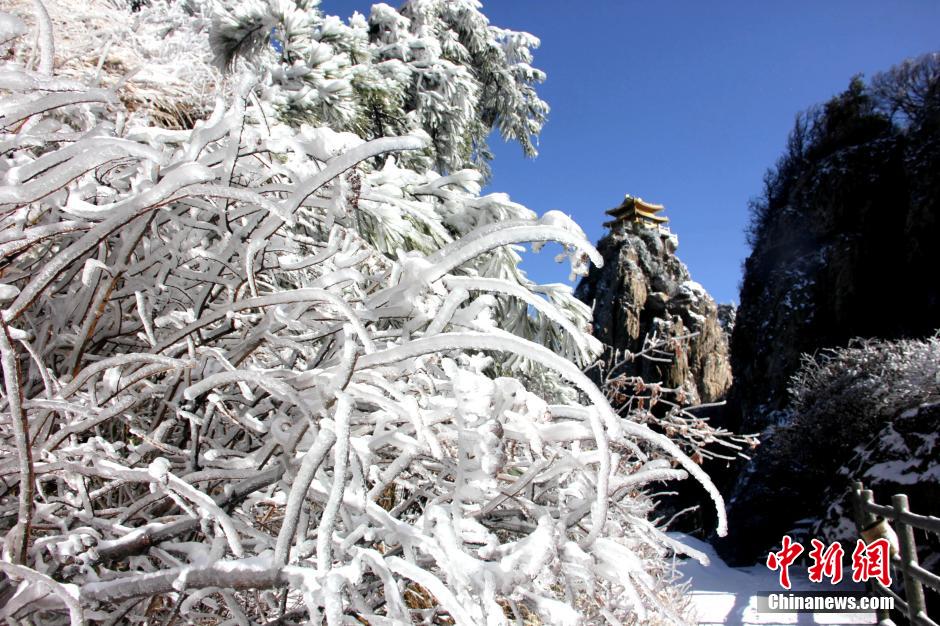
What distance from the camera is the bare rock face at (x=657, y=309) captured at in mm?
24469

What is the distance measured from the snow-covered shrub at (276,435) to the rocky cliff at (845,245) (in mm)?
14728

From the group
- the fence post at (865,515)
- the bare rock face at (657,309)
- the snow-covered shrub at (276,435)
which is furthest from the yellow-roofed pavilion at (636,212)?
the snow-covered shrub at (276,435)

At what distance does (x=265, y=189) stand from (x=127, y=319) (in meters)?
0.39

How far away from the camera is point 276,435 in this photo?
73 cm

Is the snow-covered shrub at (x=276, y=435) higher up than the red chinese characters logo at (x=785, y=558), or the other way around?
the red chinese characters logo at (x=785, y=558)

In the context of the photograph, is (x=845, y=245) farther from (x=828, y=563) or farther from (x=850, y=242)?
(x=828, y=563)

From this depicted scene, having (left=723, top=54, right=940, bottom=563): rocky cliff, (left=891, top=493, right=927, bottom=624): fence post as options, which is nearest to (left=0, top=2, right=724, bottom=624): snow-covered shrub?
(left=891, top=493, right=927, bottom=624): fence post

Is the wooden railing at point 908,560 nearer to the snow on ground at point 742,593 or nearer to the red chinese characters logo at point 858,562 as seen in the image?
→ the red chinese characters logo at point 858,562

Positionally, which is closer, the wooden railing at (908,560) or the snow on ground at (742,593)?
the wooden railing at (908,560)

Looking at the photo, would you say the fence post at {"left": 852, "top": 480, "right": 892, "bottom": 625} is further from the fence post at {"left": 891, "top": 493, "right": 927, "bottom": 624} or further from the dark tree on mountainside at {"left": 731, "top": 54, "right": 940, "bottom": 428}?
the dark tree on mountainside at {"left": 731, "top": 54, "right": 940, "bottom": 428}

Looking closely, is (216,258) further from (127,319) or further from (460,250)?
(460,250)

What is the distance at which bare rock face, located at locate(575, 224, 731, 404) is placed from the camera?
963 inches

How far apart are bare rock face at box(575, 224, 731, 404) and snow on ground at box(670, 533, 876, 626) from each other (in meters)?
13.4

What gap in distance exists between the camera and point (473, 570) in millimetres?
602
